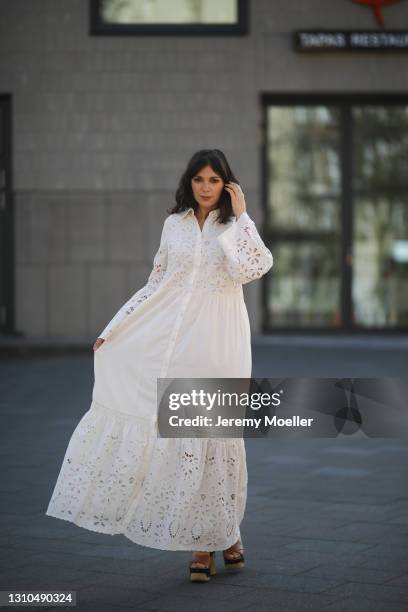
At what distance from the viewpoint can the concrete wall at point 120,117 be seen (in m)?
19.3

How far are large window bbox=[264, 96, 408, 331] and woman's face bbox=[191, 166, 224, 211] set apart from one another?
46.6 feet

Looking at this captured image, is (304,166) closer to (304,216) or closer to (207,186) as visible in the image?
(304,216)

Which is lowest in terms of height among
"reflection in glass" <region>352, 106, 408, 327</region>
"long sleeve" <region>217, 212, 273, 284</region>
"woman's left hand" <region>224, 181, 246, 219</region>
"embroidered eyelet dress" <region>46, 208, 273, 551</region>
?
"embroidered eyelet dress" <region>46, 208, 273, 551</region>

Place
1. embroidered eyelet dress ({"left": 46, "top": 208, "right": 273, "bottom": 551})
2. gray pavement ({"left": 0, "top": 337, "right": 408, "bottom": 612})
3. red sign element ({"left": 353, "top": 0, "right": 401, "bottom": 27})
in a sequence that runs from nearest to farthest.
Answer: gray pavement ({"left": 0, "top": 337, "right": 408, "bottom": 612}), embroidered eyelet dress ({"left": 46, "top": 208, "right": 273, "bottom": 551}), red sign element ({"left": 353, "top": 0, "right": 401, "bottom": 27})

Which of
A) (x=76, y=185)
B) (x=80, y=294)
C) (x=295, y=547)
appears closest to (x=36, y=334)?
(x=80, y=294)

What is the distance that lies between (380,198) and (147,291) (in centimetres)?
1449

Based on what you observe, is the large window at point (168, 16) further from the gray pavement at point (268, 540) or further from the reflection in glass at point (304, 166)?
the gray pavement at point (268, 540)

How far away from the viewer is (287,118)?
65.0 feet

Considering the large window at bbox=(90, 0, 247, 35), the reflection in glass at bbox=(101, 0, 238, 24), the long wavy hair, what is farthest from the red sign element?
the long wavy hair

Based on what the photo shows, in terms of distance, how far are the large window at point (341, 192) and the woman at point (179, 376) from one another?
14.2 meters

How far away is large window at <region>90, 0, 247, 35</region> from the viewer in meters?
19.4

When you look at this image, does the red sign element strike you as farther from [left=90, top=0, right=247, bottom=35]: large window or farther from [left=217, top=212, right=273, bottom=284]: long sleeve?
[left=217, top=212, right=273, bottom=284]: long sleeve

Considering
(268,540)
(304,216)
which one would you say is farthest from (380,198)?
(268,540)

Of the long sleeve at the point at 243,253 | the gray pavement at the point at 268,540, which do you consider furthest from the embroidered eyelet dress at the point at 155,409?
the gray pavement at the point at 268,540
